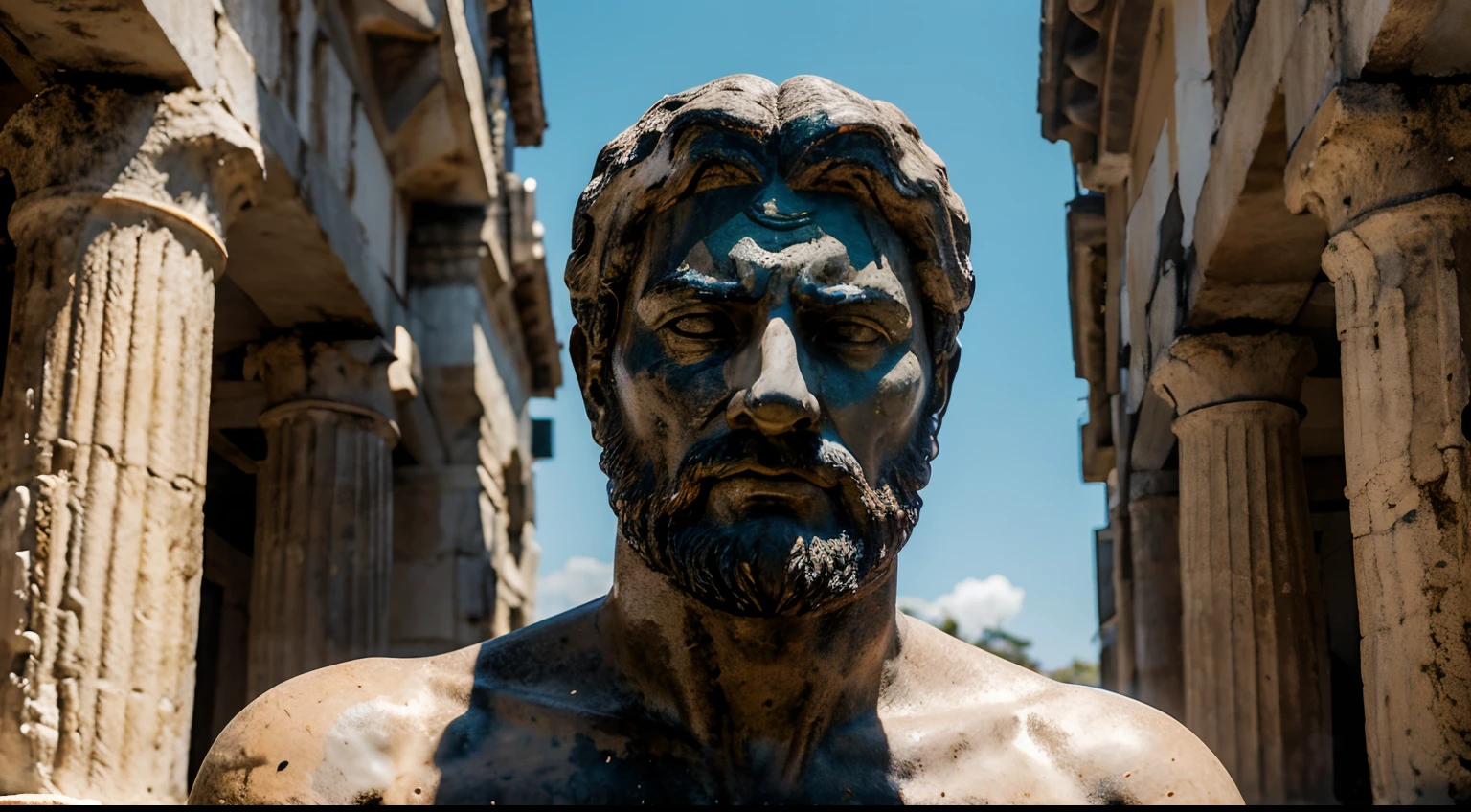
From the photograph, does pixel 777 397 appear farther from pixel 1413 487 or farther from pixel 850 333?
pixel 1413 487

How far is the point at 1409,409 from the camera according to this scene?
700 cm

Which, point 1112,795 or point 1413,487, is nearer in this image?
point 1112,795

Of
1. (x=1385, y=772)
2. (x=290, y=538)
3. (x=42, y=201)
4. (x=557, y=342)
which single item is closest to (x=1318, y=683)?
(x=1385, y=772)

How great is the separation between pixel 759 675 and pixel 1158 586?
10.8 meters

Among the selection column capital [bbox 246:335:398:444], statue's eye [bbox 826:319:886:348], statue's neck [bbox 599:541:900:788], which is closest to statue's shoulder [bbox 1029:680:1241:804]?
statue's neck [bbox 599:541:900:788]

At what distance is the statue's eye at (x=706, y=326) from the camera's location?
3.81 m

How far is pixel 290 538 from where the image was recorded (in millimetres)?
12320

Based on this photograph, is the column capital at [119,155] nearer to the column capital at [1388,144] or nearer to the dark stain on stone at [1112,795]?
the column capital at [1388,144]

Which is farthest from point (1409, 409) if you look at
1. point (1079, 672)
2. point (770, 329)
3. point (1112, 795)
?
point (1079, 672)

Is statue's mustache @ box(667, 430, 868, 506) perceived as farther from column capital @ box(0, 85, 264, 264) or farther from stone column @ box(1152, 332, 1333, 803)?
stone column @ box(1152, 332, 1333, 803)

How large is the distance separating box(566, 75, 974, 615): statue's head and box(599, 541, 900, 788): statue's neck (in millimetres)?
168

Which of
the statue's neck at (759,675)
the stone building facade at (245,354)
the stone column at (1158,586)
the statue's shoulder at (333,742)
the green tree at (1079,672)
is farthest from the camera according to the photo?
the green tree at (1079,672)

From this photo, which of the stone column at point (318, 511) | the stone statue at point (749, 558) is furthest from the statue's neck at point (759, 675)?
the stone column at point (318, 511)

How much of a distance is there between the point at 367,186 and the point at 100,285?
503 centimetres
